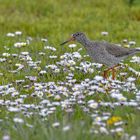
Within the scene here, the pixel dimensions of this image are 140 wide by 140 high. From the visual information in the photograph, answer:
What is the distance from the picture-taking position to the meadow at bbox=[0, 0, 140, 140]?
5.88 m

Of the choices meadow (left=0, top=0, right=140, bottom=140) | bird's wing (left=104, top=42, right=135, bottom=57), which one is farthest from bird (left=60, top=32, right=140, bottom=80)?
meadow (left=0, top=0, right=140, bottom=140)

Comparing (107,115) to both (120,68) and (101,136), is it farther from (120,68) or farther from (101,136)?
(120,68)

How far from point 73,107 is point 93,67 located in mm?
2421

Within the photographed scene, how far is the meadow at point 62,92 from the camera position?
231 inches

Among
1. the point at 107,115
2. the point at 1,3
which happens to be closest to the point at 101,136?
the point at 107,115

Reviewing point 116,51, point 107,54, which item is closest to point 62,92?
point 107,54

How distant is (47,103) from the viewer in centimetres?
688

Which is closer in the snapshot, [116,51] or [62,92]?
[62,92]

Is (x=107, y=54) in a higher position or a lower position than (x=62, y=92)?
higher

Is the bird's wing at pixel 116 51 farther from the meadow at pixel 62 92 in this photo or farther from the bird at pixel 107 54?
the meadow at pixel 62 92

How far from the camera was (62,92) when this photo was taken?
7305 mm

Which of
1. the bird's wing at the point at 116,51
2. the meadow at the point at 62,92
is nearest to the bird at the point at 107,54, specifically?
the bird's wing at the point at 116,51

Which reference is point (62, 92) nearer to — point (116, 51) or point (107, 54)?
point (107, 54)

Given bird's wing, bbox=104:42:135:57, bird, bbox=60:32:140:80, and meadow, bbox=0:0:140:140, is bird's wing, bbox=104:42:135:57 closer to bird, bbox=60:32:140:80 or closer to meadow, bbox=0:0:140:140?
bird, bbox=60:32:140:80
